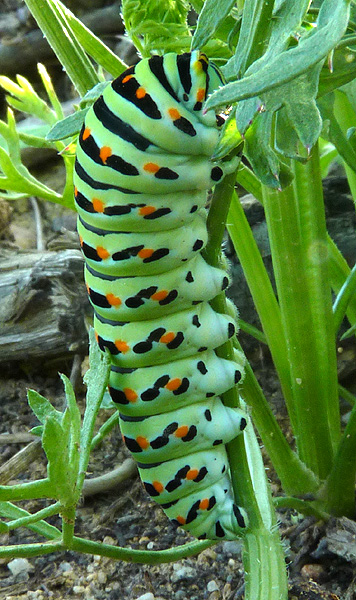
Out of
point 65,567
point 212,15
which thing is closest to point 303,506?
point 65,567

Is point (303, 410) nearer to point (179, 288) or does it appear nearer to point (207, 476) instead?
point (207, 476)

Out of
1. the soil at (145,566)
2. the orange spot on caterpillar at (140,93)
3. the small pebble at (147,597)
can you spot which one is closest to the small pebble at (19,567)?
the soil at (145,566)

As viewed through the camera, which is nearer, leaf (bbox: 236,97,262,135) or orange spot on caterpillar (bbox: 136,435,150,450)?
leaf (bbox: 236,97,262,135)

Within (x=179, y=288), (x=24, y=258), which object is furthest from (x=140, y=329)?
(x=24, y=258)

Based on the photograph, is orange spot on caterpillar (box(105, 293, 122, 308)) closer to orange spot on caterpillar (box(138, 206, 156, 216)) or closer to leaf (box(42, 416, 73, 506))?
orange spot on caterpillar (box(138, 206, 156, 216))

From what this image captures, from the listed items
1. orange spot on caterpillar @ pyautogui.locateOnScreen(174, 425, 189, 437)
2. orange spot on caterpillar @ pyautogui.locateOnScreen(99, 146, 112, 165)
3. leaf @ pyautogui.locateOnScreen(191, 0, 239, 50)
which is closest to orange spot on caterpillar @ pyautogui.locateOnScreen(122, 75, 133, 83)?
orange spot on caterpillar @ pyautogui.locateOnScreen(99, 146, 112, 165)

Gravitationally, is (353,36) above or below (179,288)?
above
